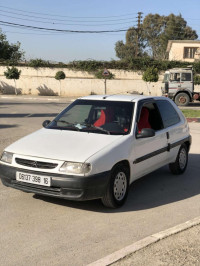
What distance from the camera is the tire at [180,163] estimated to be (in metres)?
6.56

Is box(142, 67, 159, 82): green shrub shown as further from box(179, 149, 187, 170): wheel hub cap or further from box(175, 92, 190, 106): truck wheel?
box(179, 149, 187, 170): wheel hub cap

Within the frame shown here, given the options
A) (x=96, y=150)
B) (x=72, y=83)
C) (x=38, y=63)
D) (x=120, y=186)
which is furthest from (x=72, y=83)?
(x=96, y=150)

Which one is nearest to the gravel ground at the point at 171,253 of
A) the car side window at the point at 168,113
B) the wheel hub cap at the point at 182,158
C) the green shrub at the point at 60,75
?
the car side window at the point at 168,113

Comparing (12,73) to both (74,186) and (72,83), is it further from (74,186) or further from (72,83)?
(74,186)

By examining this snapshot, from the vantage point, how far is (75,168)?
4.23 meters

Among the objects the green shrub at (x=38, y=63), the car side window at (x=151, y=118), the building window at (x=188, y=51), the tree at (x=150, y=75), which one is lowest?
the car side window at (x=151, y=118)

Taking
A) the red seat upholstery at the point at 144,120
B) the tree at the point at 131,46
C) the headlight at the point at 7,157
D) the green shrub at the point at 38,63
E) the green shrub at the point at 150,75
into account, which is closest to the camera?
the headlight at the point at 7,157

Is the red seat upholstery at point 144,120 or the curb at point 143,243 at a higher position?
the red seat upholstery at point 144,120

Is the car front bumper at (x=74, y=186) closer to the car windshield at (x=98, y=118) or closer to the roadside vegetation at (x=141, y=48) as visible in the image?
the car windshield at (x=98, y=118)

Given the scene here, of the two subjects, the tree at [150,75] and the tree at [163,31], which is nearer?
the tree at [150,75]

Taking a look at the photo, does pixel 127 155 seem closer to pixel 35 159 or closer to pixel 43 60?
pixel 35 159

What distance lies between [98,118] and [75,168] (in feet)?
4.76

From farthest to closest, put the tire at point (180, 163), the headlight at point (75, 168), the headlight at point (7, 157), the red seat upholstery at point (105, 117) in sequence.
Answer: the tire at point (180, 163) < the red seat upholstery at point (105, 117) < the headlight at point (7, 157) < the headlight at point (75, 168)

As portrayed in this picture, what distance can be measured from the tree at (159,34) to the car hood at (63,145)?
6552cm
